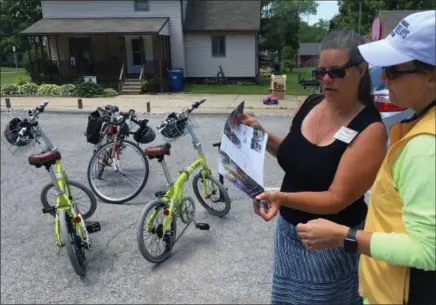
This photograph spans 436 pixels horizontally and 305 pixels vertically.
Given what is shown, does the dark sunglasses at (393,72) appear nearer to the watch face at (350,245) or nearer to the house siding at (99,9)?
the watch face at (350,245)

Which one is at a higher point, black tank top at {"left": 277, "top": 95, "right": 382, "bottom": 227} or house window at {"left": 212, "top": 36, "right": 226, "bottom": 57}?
house window at {"left": 212, "top": 36, "right": 226, "bottom": 57}

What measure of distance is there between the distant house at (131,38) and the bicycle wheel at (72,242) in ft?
4.21

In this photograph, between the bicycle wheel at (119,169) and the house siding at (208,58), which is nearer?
the bicycle wheel at (119,169)

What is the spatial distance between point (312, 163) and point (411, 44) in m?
0.68

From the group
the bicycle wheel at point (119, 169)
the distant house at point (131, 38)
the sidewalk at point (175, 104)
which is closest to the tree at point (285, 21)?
the distant house at point (131, 38)

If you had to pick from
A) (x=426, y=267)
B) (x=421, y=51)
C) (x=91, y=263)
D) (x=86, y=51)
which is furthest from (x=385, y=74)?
(x=86, y=51)

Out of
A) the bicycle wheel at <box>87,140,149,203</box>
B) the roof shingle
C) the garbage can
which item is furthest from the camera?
the garbage can

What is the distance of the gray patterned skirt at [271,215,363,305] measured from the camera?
5.87 ft

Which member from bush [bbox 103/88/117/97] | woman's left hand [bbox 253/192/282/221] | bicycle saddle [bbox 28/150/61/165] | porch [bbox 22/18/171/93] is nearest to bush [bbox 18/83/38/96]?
porch [bbox 22/18/171/93]

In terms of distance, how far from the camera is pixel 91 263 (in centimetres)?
343

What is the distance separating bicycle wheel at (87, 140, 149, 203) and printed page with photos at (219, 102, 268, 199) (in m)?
3.33

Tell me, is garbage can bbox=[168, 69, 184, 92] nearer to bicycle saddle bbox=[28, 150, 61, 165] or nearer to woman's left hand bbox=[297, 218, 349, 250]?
bicycle saddle bbox=[28, 150, 61, 165]

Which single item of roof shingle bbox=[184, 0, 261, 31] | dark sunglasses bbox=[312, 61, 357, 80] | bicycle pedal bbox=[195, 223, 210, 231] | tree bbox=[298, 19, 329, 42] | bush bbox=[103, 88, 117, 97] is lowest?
bicycle pedal bbox=[195, 223, 210, 231]

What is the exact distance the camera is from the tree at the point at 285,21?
2.80m
